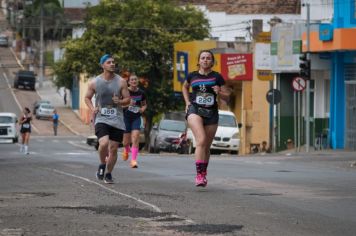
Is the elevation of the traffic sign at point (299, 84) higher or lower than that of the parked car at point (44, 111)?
higher

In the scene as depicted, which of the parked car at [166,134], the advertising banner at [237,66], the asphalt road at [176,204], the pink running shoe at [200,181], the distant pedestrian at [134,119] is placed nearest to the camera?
the asphalt road at [176,204]

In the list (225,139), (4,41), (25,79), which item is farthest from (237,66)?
(4,41)

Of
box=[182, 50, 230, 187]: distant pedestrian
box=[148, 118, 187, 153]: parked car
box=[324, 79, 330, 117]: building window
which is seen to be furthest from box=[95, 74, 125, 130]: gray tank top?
box=[324, 79, 330, 117]: building window

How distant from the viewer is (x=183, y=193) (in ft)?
47.2

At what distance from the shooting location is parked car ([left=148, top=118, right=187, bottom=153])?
146 ft

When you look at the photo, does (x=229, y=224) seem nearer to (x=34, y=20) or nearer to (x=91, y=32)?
(x=91, y=32)

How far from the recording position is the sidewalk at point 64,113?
3278 inches

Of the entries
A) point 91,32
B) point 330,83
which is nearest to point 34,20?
point 91,32

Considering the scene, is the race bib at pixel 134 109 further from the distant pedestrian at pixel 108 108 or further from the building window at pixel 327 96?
the building window at pixel 327 96

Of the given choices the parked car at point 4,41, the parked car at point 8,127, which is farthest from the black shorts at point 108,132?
the parked car at point 4,41

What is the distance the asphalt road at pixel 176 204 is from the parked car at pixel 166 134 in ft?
82.6

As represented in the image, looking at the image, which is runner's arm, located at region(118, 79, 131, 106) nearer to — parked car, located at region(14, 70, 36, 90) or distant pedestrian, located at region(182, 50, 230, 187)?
distant pedestrian, located at region(182, 50, 230, 187)

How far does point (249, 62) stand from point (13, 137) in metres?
15.7

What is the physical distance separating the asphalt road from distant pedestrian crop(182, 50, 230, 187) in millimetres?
422
